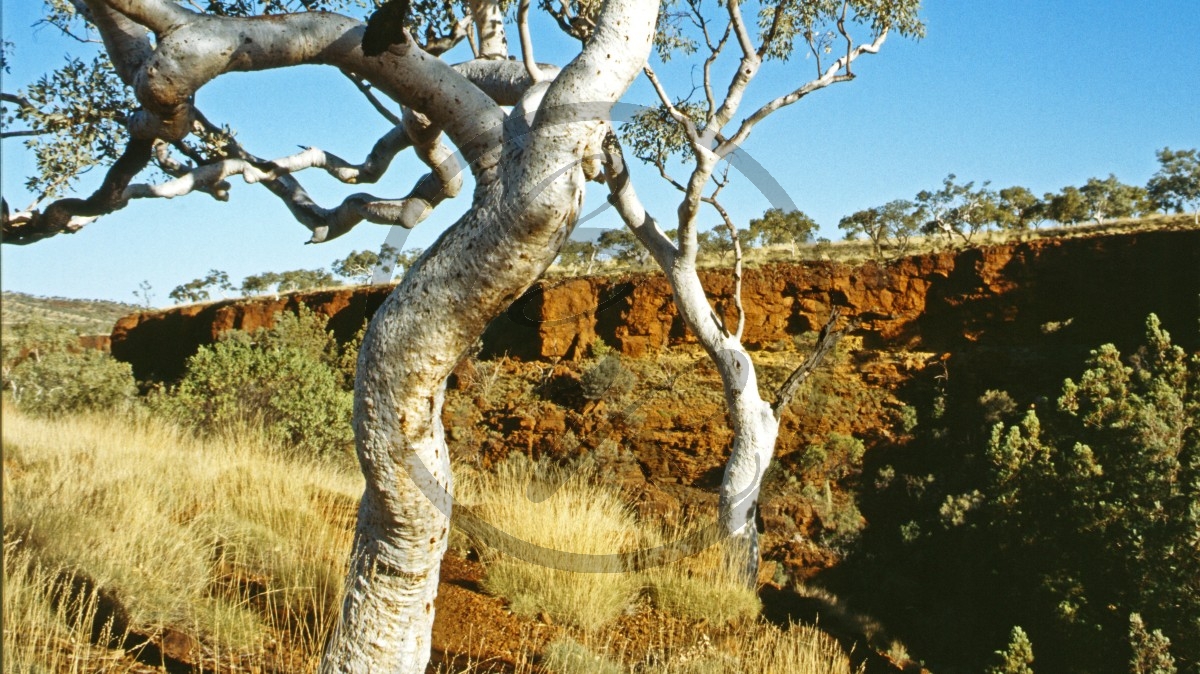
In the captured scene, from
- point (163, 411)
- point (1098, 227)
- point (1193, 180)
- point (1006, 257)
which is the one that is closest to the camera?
point (163, 411)

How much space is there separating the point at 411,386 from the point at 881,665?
541 centimetres

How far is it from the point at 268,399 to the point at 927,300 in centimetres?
1608

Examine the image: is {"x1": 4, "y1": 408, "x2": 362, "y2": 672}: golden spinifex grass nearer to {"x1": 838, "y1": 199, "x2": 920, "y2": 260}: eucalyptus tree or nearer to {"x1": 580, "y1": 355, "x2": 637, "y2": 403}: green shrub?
{"x1": 580, "y1": 355, "x2": 637, "y2": 403}: green shrub

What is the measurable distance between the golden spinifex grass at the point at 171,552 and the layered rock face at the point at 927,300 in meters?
12.2

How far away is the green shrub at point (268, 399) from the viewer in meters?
10.9

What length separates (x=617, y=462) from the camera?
15.5m

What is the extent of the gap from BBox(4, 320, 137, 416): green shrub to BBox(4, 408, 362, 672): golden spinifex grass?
7264mm

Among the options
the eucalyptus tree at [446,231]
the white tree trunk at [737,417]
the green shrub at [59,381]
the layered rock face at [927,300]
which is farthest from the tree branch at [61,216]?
the layered rock face at [927,300]

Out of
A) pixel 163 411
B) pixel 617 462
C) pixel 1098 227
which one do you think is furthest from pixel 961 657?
pixel 1098 227

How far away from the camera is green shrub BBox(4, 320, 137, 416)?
12.9 m

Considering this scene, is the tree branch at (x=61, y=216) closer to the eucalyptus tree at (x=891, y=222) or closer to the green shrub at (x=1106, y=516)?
the green shrub at (x=1106, y=516)

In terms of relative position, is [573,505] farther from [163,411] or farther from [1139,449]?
[163,411]

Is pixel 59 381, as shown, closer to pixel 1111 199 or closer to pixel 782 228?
pixel 782 228

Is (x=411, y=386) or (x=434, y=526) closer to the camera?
(x=411, y=386)
